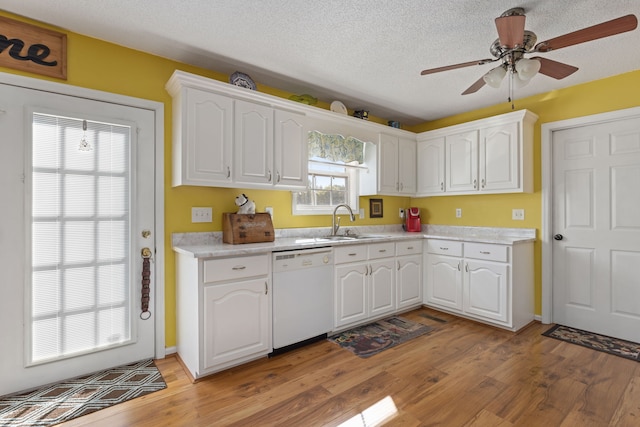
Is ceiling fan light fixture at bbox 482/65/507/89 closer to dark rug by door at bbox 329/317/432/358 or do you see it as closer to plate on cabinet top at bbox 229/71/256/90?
plate on cabinet top at bbox 229/71/256/90

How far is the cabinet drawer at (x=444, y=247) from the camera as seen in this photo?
3398 mm

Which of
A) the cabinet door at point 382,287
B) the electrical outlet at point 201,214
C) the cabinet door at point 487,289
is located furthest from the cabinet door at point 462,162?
the electrical outlet at point 201,214

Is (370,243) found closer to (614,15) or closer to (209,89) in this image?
(209,89)

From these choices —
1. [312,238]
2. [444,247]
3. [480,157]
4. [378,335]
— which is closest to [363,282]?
[378,335]

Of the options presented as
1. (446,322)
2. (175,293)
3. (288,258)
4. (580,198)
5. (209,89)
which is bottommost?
(446,322)

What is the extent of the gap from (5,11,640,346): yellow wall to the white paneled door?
0.19 meters

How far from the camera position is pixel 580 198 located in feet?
10.1

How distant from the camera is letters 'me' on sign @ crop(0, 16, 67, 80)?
6.49 feet

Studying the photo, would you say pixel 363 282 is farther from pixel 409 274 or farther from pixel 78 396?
pixel 78 396

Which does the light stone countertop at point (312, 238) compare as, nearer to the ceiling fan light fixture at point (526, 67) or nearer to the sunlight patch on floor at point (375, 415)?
the sunlight patch on floor at point (375, 415)

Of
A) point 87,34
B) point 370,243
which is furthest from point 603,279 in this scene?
point 87,34

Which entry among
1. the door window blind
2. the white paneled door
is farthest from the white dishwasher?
the white paneled door

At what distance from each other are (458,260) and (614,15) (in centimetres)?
230

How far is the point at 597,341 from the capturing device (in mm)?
2809
